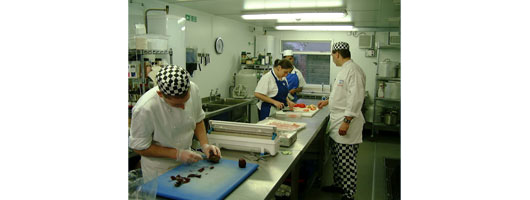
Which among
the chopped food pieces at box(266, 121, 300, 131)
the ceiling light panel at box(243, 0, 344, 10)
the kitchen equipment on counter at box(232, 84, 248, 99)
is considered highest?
the ceiling light panel at box(243, 0, 344, 10)

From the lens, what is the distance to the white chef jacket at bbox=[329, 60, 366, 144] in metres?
2.94

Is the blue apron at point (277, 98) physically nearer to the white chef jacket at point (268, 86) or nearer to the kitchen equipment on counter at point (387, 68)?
the white chef jacket at point (268, 86)

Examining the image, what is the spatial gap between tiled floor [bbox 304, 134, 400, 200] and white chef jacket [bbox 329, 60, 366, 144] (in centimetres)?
44

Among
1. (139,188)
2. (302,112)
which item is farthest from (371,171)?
(139,188)

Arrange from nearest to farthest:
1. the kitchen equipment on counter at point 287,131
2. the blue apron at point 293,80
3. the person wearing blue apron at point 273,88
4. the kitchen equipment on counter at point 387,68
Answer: the kitchen equipment on counter at point 287,131 < the person wearing blue apron at point 273,88 < the blue apron at point 293,80 < the kitchen equipment on counter at point 387,68

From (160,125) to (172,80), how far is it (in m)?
0.39

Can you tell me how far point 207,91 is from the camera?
5.36 m

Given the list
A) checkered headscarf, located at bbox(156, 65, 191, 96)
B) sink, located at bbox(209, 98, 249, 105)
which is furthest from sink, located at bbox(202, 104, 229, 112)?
checkered headscarf, located at bbox(156, 65, 191, 96)

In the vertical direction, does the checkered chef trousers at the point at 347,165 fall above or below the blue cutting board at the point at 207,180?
below

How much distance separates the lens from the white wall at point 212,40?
4348mm

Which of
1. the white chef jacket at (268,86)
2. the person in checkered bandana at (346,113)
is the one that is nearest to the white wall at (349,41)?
the white chef jacket at (268,86)

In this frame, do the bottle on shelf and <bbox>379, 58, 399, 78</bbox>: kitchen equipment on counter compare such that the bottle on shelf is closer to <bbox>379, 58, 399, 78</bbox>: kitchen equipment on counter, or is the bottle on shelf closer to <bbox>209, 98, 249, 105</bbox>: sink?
<bbox>379, 58, 399, 78</bbox>: kitchen equipment on counter
